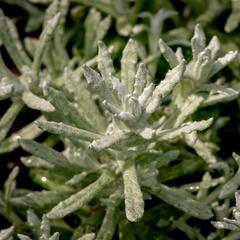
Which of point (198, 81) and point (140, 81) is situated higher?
point (140, 81)

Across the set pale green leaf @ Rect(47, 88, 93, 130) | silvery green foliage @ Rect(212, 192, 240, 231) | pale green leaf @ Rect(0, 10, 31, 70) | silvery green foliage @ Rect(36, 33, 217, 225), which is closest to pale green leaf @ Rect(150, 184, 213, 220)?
silvery green foliage @ Rect(36, 33, 217, 225)

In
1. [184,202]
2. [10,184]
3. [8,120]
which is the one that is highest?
[8,120]

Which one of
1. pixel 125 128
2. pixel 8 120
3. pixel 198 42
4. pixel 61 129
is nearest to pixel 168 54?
pixel 198 42

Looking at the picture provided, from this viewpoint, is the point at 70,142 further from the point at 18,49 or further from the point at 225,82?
the point at 225,82

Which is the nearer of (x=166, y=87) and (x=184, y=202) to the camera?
(x=166, y=87)

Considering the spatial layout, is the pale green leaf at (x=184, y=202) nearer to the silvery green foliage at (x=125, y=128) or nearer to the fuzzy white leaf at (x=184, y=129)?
the silvery green foliage at (x=125, y=128)

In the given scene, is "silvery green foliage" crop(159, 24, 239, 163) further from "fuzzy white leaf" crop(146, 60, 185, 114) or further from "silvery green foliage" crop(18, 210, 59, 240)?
"silvery green foliage" crop(18, 210, 59, 240)

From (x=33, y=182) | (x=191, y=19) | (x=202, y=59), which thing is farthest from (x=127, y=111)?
(x=191, y=19)

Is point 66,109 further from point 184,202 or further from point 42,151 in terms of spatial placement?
point 184,202
